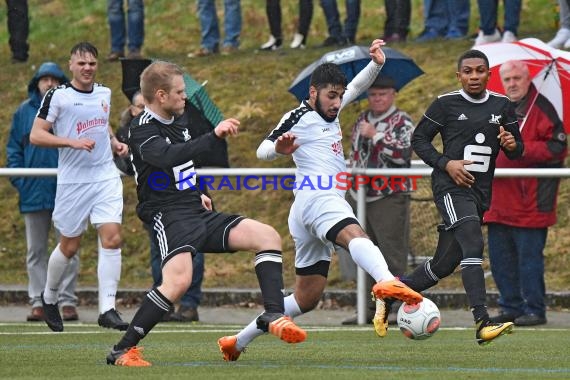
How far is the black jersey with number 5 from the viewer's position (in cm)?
1075

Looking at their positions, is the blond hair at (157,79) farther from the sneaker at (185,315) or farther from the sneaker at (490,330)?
the sneaker at (185,315)

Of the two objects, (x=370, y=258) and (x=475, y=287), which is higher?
(x=370, y=258)

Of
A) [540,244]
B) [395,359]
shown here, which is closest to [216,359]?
[395,359]

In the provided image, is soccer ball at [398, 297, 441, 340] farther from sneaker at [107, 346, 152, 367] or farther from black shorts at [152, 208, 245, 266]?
sneaker at [107, 346, 152, 367]

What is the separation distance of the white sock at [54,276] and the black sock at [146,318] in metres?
3.67

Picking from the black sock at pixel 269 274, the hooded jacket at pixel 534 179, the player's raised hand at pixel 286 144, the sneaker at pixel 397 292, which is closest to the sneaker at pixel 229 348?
the black sock at pixel 269 274

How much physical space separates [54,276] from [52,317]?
343mm

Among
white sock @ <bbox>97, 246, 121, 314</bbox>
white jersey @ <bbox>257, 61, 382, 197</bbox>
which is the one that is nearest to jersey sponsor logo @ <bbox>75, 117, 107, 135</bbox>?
white sock @ <bbox>97, 246, 121, 314</bbox>

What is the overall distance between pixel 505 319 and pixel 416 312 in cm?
389

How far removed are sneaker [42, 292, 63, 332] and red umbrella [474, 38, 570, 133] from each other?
14.5 feet

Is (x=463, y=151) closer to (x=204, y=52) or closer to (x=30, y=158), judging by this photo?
(x=30, y=158)

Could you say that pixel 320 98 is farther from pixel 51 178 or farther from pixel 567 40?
pixel 567 40

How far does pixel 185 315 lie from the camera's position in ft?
46.7

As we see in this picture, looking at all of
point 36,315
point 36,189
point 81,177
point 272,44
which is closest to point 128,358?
point 81,177
